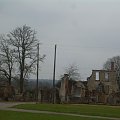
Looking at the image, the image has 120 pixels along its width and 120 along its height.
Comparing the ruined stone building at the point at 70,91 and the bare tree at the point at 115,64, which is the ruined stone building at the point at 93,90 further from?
the bare tree at the point at 115,64

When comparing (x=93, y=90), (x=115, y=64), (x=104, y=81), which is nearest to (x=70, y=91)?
(x=93, y=90)

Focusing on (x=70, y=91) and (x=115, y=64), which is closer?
(x=70, y=91)

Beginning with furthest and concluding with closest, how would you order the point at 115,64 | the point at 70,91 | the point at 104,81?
the point at 115,64 → the point at 104,81 → the point at 70,91

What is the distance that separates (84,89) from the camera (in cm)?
7494

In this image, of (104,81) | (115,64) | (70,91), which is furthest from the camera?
(115,64)

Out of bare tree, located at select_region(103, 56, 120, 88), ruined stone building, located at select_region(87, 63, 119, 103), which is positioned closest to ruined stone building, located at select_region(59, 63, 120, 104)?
ruined stone building, located at select_region(87, 63, 119, 103)

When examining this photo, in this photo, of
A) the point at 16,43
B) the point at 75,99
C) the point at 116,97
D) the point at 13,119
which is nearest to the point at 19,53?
the point at 16,43

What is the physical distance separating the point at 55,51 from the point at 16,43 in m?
10.1

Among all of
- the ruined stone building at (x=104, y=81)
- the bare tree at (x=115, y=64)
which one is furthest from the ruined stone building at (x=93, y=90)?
the bare tree at (x=115, y=64)

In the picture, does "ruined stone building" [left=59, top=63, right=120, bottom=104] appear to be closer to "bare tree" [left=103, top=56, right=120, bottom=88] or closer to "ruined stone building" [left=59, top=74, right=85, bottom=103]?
"ruined stone building" [left=59, top=74, right=85, bottom=103]

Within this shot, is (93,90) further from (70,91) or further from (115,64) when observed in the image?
(115,64)

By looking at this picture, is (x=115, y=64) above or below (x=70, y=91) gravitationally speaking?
above

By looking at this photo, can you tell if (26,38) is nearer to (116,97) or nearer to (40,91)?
(40,91)

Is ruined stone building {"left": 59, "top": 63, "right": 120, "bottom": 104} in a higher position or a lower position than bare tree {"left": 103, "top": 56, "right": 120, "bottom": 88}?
lower
